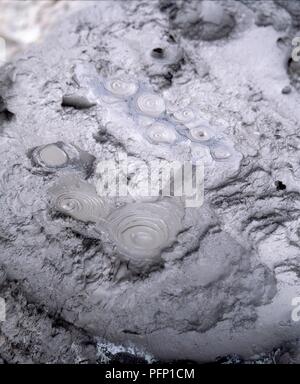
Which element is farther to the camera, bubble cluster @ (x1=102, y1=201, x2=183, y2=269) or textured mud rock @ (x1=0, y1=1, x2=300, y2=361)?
bubble cluster @ (x1=102, y1=201, x2=183, y2=269)

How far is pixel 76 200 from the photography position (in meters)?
1.35

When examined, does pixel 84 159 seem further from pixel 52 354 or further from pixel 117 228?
pixel 52 354

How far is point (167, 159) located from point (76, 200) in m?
0.31

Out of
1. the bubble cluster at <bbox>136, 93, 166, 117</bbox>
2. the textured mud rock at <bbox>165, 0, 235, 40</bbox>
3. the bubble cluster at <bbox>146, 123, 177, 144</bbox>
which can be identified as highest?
the textured mud rock at <bbox>165, 0, 235, 40</bbox>

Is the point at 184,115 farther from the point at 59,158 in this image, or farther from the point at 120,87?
the point at 59,158

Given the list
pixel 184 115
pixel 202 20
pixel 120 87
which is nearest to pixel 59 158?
pixel 120 87

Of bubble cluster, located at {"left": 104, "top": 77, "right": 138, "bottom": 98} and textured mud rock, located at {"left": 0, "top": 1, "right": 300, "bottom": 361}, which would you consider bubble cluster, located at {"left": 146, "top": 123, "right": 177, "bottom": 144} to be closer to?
textured mud rock, located at {"left": 0, "top": 1, "right": 300, "bottom": 361}

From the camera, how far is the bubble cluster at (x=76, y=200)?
1345 millimetres

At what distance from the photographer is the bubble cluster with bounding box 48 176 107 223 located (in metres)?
1.34

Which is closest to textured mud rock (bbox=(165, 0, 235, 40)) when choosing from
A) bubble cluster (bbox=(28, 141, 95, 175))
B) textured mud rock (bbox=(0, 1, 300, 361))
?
textured mud rock (bbox=(0, 1, 300, 361))

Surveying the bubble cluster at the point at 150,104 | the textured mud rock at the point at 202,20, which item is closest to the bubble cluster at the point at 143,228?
the bubble cluster at the point at 150,104

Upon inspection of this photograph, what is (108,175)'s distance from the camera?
52.7 inches

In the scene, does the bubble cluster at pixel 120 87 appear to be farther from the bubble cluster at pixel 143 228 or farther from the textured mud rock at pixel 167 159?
the bubble cluster at pixel 143 228
